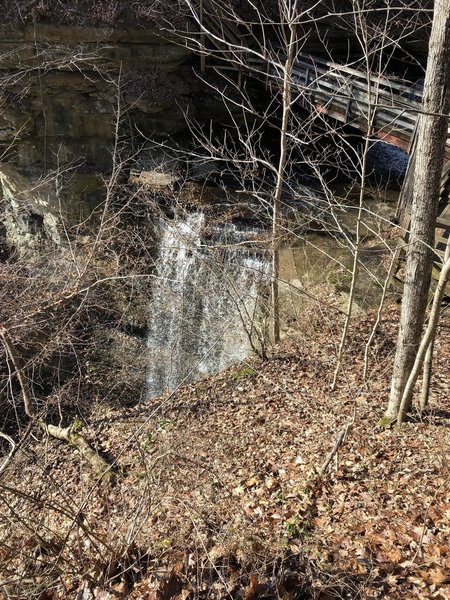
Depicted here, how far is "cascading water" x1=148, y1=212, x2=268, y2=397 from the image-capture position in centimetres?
1177

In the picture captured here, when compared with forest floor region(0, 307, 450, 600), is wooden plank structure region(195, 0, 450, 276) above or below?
above

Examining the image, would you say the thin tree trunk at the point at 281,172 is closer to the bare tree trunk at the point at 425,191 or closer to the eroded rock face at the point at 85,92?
the bare tree trunk at the point at 425,191

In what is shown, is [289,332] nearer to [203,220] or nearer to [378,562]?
[203,220]

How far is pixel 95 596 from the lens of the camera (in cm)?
422

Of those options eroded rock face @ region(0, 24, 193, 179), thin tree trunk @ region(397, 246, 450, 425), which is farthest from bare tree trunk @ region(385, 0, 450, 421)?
eroded rock face @ region(0, 24, 193, 179)

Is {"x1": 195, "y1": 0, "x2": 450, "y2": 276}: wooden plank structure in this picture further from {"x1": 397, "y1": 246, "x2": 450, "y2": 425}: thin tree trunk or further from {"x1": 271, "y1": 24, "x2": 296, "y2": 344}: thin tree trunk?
{"x1": 397, "y1": 246, "x2": 450, "y2": 425}: thin tree trunk

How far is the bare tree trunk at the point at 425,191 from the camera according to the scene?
4.48 m

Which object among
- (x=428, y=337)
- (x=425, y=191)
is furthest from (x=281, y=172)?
(x=428, y=337)

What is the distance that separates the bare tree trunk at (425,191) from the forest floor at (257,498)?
123cm

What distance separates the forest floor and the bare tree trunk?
123 cm

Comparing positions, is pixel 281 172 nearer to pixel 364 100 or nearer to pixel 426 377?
pixel 364 100

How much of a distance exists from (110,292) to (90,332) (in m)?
1.29

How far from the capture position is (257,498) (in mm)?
5887

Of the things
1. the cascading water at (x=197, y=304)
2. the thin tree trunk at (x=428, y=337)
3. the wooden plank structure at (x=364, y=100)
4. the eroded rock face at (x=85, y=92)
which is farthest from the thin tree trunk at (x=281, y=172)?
the eroded rock face at (x=85, y=92)
